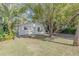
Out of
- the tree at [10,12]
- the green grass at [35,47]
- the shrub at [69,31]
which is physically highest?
the tree at [10,12]

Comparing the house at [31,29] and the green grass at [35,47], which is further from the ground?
the house at [31,29]

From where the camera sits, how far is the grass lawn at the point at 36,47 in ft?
8.76

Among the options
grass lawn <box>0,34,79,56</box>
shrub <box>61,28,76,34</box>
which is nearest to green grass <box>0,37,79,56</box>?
grass lawn <box>0,34,79,56</box>

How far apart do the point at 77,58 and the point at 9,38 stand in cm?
90

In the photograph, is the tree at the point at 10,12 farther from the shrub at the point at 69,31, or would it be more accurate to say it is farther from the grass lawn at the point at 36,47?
the shrub at the point at 69,31

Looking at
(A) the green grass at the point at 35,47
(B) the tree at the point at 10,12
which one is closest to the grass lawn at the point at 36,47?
(A) the green grass at the point at 35,47

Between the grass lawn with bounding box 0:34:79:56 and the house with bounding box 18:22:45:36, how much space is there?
0.09 metres

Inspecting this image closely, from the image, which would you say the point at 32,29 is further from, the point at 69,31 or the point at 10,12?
the point at 69,31

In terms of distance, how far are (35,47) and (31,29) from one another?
24 centimetres

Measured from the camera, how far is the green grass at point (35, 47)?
2670 millimetres

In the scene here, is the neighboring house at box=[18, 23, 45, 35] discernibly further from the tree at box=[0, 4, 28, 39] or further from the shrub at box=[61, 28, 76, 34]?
the shrub at box=[61, 28, 76, 34]

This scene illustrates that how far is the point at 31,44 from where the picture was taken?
8.80ft

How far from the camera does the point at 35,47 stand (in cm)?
268

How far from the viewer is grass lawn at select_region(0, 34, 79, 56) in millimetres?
2670
